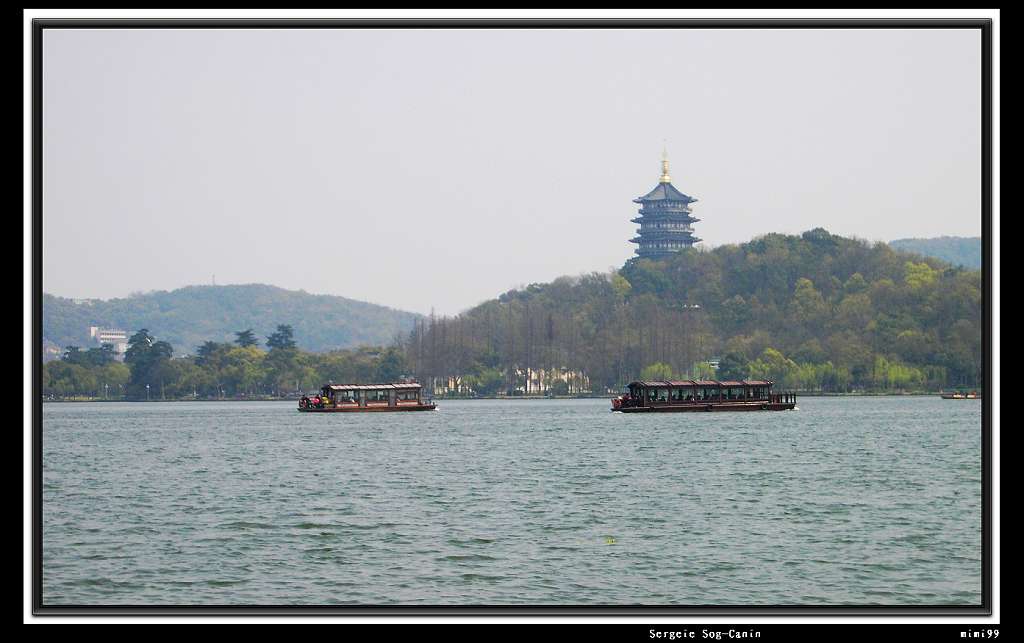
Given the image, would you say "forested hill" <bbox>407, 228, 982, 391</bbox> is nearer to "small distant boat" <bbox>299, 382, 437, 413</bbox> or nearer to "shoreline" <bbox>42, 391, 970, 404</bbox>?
"shoreline" <bbox>42, 391, 970, 404</bbox>

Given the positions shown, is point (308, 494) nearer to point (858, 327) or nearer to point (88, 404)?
point (858, 327)

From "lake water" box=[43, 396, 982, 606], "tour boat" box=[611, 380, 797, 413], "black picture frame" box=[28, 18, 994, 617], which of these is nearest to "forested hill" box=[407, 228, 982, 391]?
"tour boat" box=[611, 380, 797, 413]

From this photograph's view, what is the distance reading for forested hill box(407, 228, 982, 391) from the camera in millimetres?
124875

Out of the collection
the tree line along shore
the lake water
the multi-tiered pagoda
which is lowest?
the lake water

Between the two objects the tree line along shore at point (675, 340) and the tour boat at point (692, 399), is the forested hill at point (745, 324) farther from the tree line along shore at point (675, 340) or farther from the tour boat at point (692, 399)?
the tour boat at point (692, 399)

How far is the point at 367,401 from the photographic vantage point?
309 ft

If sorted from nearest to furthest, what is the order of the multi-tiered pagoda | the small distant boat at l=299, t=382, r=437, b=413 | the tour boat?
the tour boat, the small distant boat at l=299, t=382, r=437, b=413, the multi-tiered pagoda

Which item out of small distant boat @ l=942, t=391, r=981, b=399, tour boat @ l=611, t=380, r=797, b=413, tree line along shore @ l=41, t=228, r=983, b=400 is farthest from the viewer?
tree line along shore @ l=41, t=228, r=983, b=400

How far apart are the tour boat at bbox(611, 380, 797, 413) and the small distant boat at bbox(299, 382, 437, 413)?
15.3m

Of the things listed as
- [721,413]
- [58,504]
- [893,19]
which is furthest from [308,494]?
[721,413]

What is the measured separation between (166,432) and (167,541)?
49.0 metres

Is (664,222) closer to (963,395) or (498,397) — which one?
(498,397)

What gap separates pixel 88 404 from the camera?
150 meters

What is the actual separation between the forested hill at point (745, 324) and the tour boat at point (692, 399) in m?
36.9
